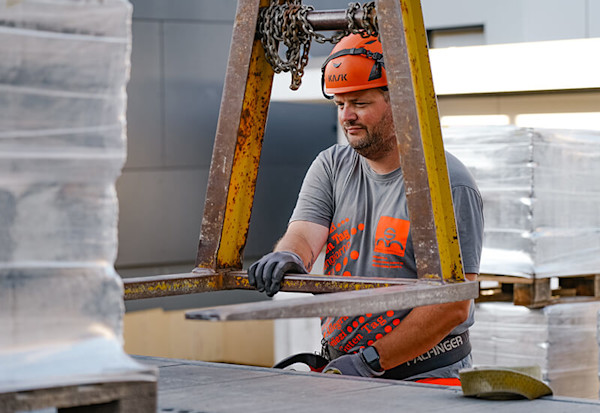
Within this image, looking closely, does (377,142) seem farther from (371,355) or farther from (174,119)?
(174,119)

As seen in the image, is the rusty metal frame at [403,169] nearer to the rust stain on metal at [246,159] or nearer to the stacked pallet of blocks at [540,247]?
the rust stain on metal at [246,159]

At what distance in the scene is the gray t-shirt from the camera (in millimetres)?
3756

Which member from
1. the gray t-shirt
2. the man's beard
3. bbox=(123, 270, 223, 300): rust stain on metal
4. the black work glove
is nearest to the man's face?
the man's beard

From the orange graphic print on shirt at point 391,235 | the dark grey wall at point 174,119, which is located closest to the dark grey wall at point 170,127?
the dark grey wall at point 174,119

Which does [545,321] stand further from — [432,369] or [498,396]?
[498,396]

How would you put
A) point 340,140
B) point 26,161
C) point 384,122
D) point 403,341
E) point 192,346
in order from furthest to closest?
point 192,346 < point 340,140 < point 384,122 < point 403,341 < point 26,161

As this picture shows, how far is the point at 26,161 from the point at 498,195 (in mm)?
4606

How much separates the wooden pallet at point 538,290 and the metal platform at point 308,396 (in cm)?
304

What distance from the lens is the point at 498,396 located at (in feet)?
9.78

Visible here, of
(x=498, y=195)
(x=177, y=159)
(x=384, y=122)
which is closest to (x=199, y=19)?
(x=177, y=159)

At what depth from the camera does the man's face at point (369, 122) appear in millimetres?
3947

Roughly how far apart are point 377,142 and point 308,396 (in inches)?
49.8

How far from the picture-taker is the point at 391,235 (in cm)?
385

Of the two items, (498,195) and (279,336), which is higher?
(498,195)
